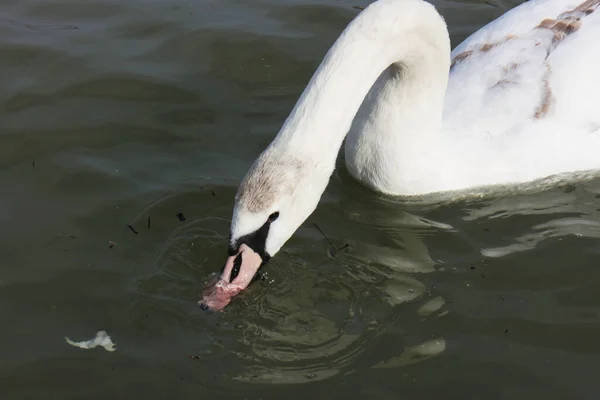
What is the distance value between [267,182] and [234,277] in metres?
0.59

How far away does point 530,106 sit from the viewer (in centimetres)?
674

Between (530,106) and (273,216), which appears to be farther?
(530,106)

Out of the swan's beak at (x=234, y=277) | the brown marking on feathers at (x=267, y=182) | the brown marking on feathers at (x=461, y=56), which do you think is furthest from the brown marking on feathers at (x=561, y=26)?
the swan's beak at (x=234, y=277)

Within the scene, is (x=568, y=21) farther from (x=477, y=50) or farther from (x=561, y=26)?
(x=477, y=50)

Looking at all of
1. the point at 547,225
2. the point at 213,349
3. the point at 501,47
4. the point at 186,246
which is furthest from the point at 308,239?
the point at 501,47

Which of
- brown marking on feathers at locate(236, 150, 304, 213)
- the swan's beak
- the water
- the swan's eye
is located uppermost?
brown marking on feathers at locate(236, 150, 304, 213)

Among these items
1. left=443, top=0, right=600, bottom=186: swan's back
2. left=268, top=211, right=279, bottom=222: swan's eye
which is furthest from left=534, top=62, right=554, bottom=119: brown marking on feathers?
left=268, top=211, right=279, bottom=222: swan's eye

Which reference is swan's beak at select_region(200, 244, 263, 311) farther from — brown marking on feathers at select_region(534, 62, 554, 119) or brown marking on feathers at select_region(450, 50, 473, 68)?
brown marking on feathers at select_region(450, 50, 473, 68)

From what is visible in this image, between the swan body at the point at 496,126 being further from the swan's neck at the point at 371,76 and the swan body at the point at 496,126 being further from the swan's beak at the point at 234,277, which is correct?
the swan's beak at the point at 234,277

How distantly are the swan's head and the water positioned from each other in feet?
1.17

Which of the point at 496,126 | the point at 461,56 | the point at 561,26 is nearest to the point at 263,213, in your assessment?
the point at 496,126

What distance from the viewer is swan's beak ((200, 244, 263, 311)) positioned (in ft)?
17.1

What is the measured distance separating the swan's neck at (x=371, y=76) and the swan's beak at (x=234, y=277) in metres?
0.62

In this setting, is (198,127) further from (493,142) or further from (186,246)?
(493,142)
